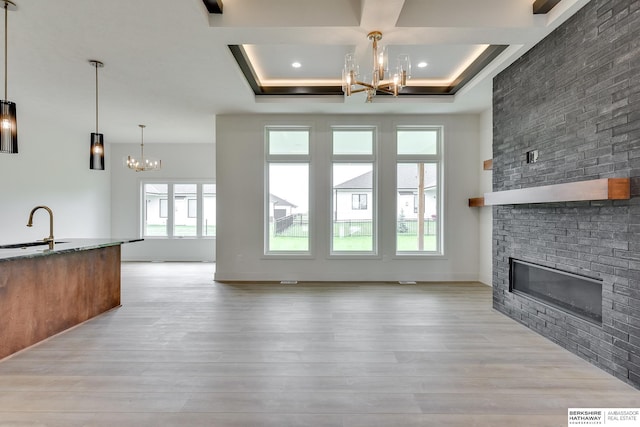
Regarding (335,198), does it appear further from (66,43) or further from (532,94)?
(66,43)

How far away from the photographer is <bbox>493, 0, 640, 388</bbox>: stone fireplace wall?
254cm

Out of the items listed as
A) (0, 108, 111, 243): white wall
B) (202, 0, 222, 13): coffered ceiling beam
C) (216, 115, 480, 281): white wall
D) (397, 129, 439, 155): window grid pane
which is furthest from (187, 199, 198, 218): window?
(202, 0, 222, 13): coffered ceiling beam

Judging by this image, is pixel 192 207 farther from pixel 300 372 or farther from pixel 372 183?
pixel 300 372

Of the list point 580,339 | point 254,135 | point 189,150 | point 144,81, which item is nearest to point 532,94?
point 580,339

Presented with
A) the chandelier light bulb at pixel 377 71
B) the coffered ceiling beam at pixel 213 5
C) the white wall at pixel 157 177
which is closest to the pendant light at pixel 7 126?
the coffered ceiling beam at pixel 213 5

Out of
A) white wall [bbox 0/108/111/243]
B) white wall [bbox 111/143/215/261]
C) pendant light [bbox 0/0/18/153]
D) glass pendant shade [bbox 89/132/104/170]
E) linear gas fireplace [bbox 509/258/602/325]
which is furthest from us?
white wall [bbox 111/143/215/261]

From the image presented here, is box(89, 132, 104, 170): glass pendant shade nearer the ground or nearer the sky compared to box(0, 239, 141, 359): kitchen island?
nearer the sky

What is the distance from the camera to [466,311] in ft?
14.2

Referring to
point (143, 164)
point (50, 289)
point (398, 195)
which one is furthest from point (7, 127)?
point (398, 195)

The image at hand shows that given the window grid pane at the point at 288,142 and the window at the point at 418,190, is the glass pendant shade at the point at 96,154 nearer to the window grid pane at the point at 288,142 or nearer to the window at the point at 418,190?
the window grid pane at the point at 288,142

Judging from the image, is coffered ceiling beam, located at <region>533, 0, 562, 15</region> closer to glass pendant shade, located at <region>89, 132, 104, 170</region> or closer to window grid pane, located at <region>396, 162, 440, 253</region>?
window grid pane, located at <region>396, 162, 440, 253</region>

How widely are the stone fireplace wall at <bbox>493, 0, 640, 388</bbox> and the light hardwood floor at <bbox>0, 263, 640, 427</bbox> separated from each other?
29 cm

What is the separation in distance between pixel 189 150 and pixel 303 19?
6368 millimetres

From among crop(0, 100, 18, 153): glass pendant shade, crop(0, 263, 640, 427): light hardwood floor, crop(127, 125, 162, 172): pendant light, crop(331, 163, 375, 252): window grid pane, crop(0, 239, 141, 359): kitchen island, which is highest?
crop(127, 125, 162, 172): pendant light
